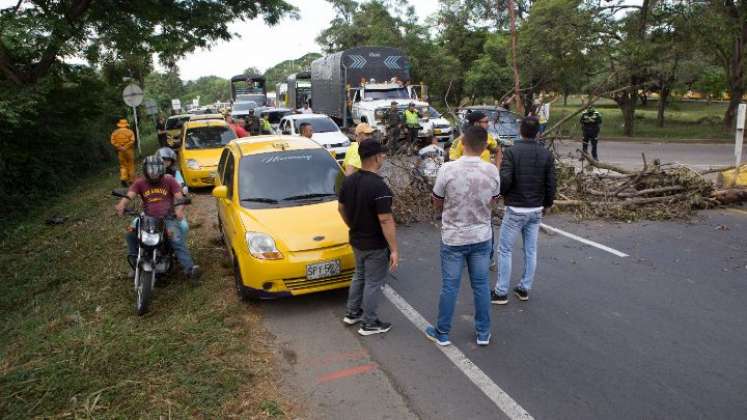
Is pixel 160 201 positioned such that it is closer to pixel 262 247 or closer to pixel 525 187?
pixel 262 247

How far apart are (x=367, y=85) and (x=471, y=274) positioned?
699 inches

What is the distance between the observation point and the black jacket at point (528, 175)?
554cm

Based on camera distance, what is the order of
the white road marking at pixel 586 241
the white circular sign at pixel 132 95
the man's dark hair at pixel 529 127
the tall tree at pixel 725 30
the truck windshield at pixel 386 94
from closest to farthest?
the man's dark hair at pixel 529 127 < the white road marking at pixel 586 241 < the white circular sign at pixel 132 95 < the tall tree at pixel 725 30 < the truck windshield at pixel 386 94

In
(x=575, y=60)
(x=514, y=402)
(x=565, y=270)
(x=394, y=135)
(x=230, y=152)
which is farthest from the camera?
(x=575, y=60)

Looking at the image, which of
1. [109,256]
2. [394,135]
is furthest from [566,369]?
[394,135]

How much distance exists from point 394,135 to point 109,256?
8343mm

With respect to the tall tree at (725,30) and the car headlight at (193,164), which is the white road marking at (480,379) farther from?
the tall tree at (725,30)

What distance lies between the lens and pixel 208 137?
13.4 metres

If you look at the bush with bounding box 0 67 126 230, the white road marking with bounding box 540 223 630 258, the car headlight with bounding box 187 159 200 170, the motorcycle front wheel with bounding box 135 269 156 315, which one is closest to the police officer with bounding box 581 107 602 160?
the white road marking with bounding box 540 223 630 258

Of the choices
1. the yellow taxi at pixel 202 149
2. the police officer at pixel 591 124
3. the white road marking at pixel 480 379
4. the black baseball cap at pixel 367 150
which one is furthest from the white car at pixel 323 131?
the black baseball cap at pixel 367 150

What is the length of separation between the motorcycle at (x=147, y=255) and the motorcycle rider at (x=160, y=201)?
0.28 ft

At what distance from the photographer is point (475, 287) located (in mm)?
4727

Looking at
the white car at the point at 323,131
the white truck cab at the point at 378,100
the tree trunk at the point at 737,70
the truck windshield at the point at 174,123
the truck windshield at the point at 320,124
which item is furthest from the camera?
the tree trunk at the point at 737,70

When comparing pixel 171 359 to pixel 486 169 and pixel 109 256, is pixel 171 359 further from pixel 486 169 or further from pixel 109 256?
pixel 109 256
